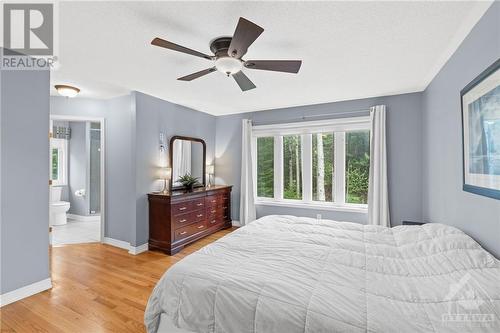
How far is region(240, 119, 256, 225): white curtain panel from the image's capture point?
15.5 ft

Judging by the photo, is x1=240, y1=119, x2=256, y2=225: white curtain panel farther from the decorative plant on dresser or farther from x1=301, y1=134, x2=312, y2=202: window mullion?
x1=301, y1=134, x2=312, y2=202: window mullion

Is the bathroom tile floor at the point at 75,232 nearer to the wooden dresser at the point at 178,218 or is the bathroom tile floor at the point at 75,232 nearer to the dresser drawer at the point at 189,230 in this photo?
the wooden dresser at the point at 178,218

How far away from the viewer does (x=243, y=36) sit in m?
1.62

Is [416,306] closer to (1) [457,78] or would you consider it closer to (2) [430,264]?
(2) [430,264]

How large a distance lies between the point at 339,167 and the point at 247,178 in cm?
180

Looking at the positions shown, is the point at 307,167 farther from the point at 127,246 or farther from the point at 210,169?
the point at 127,246

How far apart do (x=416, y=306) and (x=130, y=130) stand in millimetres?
3906

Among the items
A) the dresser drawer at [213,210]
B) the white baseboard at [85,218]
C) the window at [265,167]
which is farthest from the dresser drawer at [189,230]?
the white baseboard at [85,218]

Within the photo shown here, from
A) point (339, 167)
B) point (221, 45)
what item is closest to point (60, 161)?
point (221, 45)

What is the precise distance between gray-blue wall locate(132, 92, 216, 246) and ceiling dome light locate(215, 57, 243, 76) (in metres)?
2.06

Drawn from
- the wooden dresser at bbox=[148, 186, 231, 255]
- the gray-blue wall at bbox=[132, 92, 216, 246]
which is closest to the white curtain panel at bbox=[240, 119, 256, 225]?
the wooden dresser at bbox=[148, 186, 231, 255]

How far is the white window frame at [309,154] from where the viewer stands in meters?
4.03

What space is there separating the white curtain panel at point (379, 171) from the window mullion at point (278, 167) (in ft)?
5.50

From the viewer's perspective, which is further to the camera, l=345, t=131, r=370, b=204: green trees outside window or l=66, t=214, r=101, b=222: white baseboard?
l=66, t=214, r=101, b=222: white baseboard
